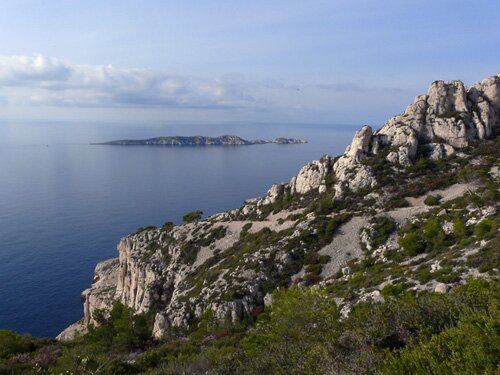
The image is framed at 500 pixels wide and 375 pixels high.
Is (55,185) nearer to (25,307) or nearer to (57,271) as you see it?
(57,271)

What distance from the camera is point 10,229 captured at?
116875 millimetres

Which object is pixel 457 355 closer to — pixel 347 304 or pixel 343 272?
pixel 347 304

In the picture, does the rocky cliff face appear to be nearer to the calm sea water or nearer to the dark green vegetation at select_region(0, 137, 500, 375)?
the dark green vegetation at select_region(0, 137, 500, 375)

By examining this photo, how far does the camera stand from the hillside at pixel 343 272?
18469 millimetres

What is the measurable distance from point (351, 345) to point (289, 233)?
129 feet

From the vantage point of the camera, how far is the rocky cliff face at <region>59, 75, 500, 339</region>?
4756 cm

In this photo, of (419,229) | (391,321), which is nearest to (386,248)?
(419,229)

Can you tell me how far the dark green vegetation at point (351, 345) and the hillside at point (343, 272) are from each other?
0.10 m

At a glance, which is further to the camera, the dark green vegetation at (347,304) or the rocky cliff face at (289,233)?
the rocky cliff face at (289,233)

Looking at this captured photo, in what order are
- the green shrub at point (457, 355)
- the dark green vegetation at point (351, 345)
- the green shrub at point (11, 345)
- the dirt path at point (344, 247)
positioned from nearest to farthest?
1. the green shrub at point (457, 355)
2. the dark green vegetation at point (351, 345)
3. the green shrub at point (11, 345)
4. the dirt path at point (344, 247)

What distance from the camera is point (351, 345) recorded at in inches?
715

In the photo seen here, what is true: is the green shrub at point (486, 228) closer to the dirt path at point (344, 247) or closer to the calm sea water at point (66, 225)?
the dirt path at point (344, 247)

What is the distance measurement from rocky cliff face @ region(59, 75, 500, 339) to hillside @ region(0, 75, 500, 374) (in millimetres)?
272

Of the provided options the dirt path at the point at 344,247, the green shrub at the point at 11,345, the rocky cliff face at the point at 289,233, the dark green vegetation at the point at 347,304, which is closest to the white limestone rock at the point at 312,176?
the rocky cliff face at the point at 289,233
